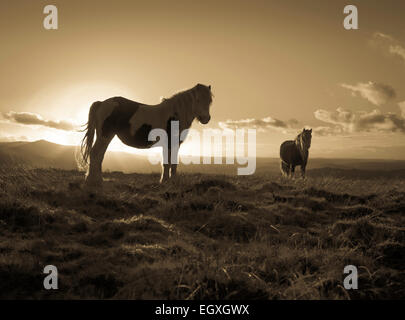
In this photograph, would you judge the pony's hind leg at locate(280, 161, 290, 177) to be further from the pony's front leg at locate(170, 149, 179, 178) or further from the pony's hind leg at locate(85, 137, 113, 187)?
the pony's hind leg at locate(85, 137, 113, 187)

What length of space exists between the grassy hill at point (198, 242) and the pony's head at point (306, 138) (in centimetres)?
644

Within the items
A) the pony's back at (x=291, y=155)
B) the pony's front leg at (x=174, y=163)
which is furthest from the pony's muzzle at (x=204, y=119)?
the pony's back at (x=291, y=155)

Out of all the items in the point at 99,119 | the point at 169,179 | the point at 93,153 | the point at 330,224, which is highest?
the point at 99,119

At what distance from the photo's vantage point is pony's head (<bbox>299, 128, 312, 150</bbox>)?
1560 cm

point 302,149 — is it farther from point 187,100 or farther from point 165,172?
point 165,172

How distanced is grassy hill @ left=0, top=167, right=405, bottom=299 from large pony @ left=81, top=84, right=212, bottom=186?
3.02 ft

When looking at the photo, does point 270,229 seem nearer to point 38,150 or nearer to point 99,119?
point 99,119

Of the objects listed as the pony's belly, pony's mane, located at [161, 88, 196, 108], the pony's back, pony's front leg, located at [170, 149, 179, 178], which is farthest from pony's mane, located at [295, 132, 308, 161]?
the pony's belly

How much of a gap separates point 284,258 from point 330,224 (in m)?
2.94

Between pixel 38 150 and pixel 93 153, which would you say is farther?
pixel 38 150

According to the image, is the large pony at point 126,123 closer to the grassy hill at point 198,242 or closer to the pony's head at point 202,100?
the pony's head at point 202,100

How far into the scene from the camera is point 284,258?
160 inches

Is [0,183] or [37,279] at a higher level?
[0,183]
